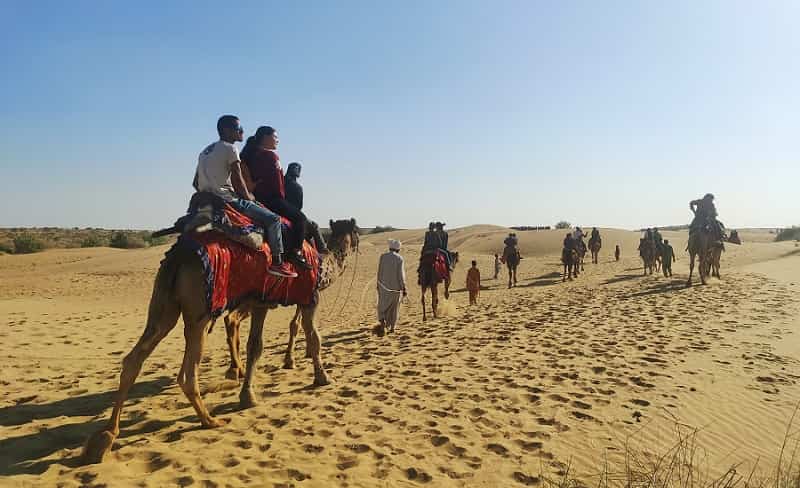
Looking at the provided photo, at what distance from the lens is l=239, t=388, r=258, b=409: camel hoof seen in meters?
5.39

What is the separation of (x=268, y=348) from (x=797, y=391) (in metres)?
8.02

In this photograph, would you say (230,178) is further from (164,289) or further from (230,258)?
(164,289)

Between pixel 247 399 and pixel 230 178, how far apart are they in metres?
2.42

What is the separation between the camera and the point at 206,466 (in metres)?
3.88

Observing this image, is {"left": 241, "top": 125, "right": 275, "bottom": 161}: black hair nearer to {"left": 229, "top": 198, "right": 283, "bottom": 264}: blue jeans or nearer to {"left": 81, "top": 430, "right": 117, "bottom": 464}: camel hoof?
{"left": 229, "top": 198, "right": 283, "bottom": 264}: blue jeans

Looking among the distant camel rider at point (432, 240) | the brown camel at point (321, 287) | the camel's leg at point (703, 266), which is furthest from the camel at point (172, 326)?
the camel's leg at point (703, 266)

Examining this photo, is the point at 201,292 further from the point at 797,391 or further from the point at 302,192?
the point at 797,391

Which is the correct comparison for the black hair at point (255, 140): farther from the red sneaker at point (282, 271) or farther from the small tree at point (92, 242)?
the small tree at point (92, 242)

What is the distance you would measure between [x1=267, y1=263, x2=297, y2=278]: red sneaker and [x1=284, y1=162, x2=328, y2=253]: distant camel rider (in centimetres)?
94

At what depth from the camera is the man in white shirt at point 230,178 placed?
482cm

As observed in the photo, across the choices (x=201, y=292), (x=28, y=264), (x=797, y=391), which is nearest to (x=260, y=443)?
(x=201, y=292)

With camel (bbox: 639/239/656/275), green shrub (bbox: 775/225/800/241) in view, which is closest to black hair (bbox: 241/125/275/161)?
camel (bbox: 639/239/656/275)

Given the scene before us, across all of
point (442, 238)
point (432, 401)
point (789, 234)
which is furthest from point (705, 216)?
point (789, 234)

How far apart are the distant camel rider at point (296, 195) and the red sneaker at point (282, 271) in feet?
3.07
